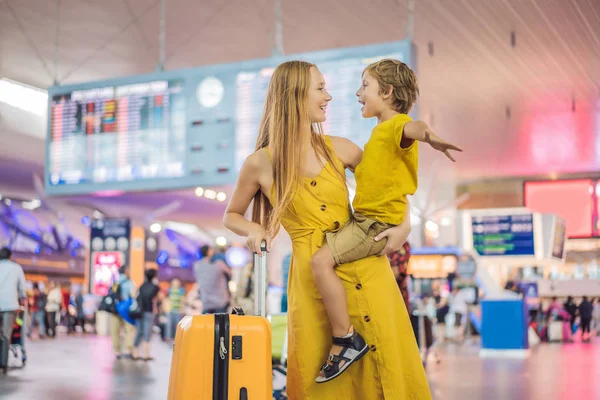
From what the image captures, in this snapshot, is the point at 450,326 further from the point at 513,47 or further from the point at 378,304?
the point at 378,304

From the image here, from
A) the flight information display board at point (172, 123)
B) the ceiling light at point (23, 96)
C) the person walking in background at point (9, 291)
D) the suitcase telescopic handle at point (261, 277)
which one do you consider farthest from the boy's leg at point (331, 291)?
the ceiling light at point (23, 96)

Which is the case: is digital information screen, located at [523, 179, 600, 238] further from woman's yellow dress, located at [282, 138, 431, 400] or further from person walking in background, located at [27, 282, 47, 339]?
woman's yellow dress, located at [282, 138, 431, 400]

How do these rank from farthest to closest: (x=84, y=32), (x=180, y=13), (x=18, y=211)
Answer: (x=18, y=211) < (x=84, y=32) < (x=180, y=13)

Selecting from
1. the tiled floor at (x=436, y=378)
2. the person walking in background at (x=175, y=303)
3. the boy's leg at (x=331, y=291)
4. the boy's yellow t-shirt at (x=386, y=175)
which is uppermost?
the boy's yellow t-shirt at (x=386, y=175)

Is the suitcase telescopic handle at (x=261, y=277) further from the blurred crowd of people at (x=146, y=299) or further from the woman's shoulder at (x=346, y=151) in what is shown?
the blurred crowd of people at (x=146, y=299)

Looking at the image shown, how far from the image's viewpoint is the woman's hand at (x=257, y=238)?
2445mm

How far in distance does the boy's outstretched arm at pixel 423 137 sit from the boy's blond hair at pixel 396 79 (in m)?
0.28

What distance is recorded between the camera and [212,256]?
9.79 meters

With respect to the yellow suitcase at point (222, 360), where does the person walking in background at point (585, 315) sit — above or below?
below

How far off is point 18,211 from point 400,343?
1050 inches

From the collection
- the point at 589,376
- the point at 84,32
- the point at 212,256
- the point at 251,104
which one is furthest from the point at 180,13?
the point at 589,376

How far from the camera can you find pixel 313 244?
8.24 feet

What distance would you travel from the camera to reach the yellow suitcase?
2.32 meters

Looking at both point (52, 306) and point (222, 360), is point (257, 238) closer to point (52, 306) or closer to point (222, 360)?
point (222, 360)
